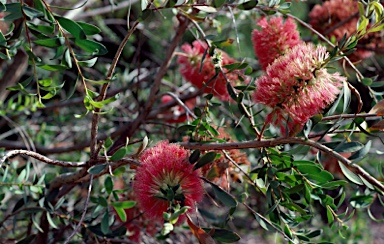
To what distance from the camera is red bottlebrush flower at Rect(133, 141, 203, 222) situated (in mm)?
531

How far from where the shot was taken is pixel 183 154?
0.56 m

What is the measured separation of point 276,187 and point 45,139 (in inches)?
34.7

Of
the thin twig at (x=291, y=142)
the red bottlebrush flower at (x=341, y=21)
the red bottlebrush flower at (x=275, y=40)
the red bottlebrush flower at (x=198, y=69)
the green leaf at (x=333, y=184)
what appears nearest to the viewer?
the thin twig at (x=291, y=142)

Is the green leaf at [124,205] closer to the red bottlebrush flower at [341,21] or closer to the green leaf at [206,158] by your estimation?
the green leaf at [206,158]

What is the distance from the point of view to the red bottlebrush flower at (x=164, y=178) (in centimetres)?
53

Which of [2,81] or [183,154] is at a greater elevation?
[183,154]

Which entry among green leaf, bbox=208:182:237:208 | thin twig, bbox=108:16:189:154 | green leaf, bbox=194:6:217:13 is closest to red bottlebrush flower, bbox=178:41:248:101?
thin twig, bbox=108:16:189:154

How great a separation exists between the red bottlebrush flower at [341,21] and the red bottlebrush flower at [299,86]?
529 mm

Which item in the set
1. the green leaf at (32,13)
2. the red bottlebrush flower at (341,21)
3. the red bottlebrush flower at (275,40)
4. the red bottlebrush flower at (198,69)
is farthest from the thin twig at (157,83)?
the green leaf at (32,13)

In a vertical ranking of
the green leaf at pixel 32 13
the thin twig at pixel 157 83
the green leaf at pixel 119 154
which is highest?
the green leaf at pixel 32 13

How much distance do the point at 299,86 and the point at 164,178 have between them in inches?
7.1

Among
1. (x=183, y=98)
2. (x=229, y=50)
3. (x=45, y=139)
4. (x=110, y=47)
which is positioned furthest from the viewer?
(x=110, y=47)

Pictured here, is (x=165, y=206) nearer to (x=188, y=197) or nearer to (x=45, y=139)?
(x=188, y=197)

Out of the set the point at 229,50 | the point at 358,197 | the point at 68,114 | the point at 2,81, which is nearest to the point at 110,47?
the point at 229,50
